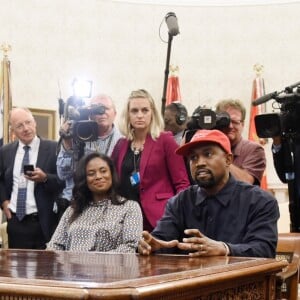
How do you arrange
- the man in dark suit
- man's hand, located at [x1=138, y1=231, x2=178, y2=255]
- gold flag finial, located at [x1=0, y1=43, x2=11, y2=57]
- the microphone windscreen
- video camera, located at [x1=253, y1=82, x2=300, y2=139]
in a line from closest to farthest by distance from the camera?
man's hand, located at [x1=138, y1=231, x2=178, y2=255] < video camera, located at [x1=253, y1=82, x2=300, y2=139] < the microphone windscreen < the man in dark suit < gold flag finial, located at [x1=0, y1=43, x2=11, y2=57]

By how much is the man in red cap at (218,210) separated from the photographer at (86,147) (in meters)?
1.38

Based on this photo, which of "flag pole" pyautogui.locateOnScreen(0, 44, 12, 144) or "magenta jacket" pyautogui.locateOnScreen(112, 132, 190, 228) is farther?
"flag pole" pyautogui.locateOnScreen(0, 44, 12, 144)

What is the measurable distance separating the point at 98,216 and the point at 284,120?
116 cm

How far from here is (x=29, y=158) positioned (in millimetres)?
4699

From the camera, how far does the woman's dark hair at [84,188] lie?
3738 mm

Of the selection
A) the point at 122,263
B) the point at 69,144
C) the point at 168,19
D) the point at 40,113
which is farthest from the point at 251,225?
the point at 40,113

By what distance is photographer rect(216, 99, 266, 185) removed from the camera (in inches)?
147

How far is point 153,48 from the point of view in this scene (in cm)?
1030

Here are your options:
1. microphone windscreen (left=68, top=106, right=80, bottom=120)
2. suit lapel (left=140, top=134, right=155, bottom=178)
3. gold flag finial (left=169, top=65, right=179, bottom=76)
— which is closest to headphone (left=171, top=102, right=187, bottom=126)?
suit lapel (left=140, top=134, right=155, bottom=178)

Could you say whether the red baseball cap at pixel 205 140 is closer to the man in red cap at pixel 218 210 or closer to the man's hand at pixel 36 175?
the man in red cap at pixel 218 210

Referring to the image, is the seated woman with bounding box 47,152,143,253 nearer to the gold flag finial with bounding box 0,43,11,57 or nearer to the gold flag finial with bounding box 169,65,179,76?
the gold flag finial with bounding box 0,43,11,57

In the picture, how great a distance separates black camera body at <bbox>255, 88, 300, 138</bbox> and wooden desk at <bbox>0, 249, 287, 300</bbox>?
126 centimetres

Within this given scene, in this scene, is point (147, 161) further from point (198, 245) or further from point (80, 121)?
point (198, 245)

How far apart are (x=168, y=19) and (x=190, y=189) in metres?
2.88
